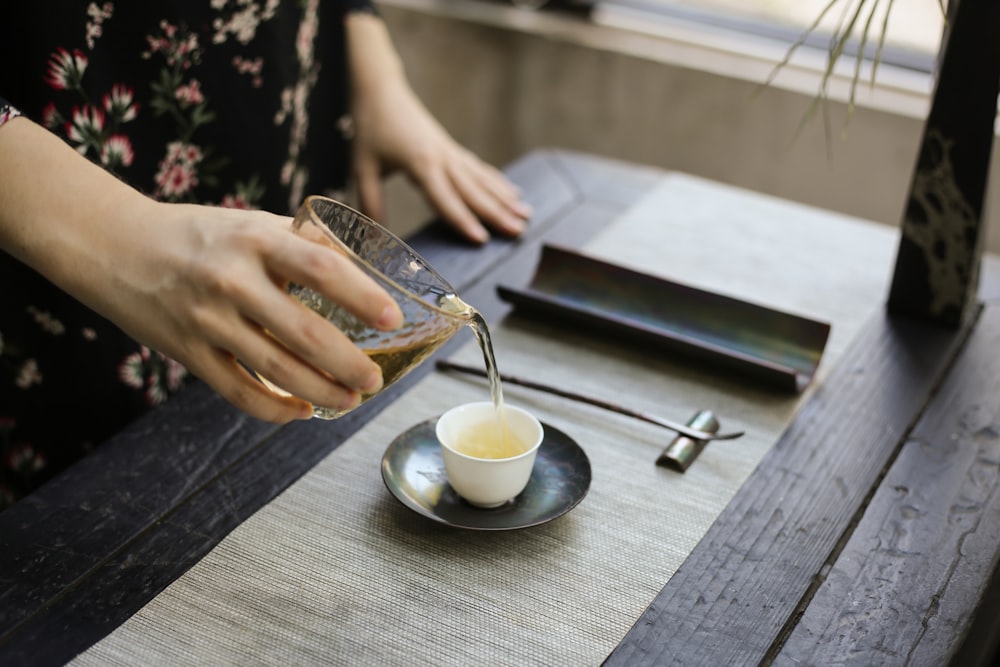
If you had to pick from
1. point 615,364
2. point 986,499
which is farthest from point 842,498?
point 615,364

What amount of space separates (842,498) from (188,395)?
0.63 meters

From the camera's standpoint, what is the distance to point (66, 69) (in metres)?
1.06

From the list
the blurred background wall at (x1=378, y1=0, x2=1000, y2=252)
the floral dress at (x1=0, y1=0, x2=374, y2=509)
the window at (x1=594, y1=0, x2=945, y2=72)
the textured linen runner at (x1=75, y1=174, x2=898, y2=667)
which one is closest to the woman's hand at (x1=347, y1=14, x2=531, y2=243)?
the floral dress at (x1=0, y1=0, x2=374, y2=509)

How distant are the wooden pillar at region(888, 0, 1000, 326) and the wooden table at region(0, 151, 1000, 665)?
0.33 ft

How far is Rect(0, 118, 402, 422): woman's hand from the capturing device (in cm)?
68

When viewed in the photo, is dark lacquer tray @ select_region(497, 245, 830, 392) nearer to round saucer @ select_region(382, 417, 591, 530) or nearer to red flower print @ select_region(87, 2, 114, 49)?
round saucer @ select_region(382, 417, 591, 530)

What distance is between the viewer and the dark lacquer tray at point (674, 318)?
Result: 109 centimetres

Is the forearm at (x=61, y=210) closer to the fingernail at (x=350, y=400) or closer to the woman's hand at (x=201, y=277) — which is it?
the woman's hand at (x=201, y=277)

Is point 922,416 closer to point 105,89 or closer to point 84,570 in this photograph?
point 84,570

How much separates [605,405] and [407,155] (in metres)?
0.60

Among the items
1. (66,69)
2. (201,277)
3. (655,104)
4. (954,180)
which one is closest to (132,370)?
(66,69)

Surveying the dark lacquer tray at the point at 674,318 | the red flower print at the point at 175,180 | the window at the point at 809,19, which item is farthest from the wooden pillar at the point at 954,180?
the window at the point at 809,19

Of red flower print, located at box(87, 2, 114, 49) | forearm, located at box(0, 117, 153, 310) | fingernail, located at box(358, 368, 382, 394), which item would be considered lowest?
fingernail, located at box(358, 368, 382, 394)

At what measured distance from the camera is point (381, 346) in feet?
2.45
